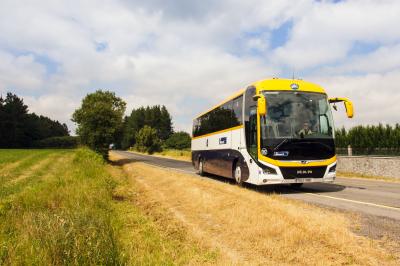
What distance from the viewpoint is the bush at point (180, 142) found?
323ft

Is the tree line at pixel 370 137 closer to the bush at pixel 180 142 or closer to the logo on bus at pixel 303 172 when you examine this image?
the logo on bus at pixel 303 172

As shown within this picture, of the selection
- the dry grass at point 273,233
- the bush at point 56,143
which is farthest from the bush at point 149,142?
the dry grass at point 273,233

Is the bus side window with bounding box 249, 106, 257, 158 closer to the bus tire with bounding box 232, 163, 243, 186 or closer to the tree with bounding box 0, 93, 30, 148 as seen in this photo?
the bus tire with bounding box 232, 163, 243, 186

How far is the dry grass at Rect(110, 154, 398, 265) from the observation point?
521 cm

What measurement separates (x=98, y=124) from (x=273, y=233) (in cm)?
3215

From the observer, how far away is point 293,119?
11992 mm

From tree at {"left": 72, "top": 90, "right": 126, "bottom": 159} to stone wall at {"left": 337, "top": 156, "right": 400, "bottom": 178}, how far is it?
21.4 meters

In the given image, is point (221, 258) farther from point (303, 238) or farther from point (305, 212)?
point (305, 212)

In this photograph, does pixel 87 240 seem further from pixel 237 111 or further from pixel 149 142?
pixel 149 142

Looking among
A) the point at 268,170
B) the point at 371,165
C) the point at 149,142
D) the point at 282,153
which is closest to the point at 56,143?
the point at 149,142

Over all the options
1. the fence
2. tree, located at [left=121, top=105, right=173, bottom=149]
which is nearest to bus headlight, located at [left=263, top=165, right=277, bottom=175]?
the fence

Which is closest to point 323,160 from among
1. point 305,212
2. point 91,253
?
point 305,212

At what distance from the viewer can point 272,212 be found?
26.8 feet

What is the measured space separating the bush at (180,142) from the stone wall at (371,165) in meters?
73.3
